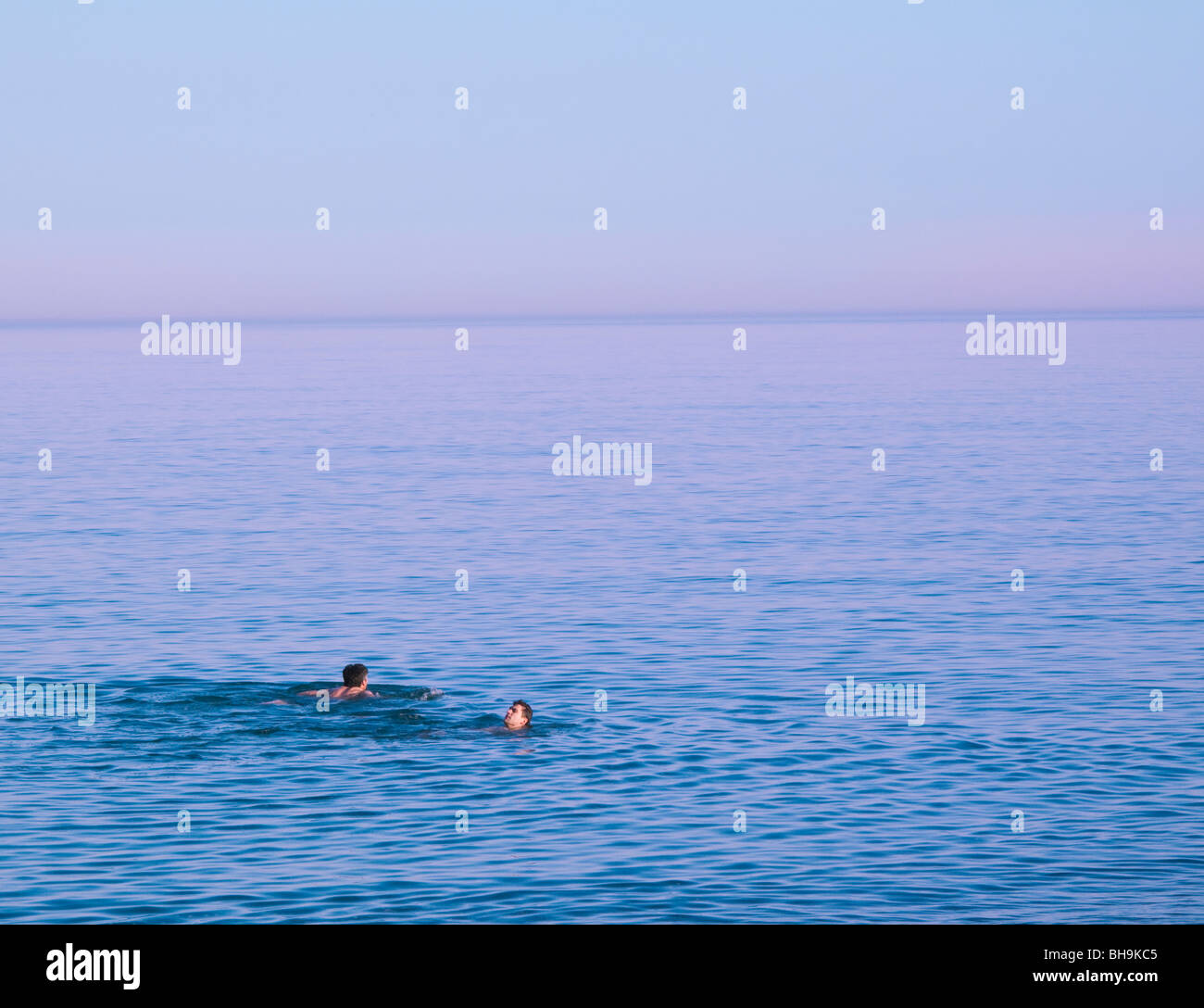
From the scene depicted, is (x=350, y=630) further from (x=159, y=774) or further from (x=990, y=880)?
(x=990, y=880)

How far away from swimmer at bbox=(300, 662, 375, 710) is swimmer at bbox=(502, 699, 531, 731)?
3207mm

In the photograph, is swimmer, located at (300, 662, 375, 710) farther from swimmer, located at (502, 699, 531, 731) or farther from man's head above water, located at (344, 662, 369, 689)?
swimmer, located at (502, 699, 531, 731)

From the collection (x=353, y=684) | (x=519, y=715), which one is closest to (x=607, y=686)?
(x=519, y=715)

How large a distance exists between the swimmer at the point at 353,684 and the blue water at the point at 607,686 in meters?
0.36

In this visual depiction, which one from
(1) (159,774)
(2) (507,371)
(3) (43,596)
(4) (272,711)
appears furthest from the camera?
(2) (507,371)

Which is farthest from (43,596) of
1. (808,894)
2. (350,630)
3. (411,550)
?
(808,894)

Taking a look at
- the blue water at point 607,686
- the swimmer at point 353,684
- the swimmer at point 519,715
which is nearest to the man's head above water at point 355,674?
the swimmer at point 353,684

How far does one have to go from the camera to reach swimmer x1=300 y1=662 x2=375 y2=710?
28.8 meters

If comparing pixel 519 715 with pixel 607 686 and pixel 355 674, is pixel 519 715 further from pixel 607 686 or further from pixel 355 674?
pixel 607 686

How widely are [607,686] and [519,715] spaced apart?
4813 mm

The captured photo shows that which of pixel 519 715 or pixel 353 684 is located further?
pixel 353 684

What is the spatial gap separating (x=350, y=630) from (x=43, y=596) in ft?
29.4

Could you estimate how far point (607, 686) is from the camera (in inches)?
1234

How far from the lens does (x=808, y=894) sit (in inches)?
784
